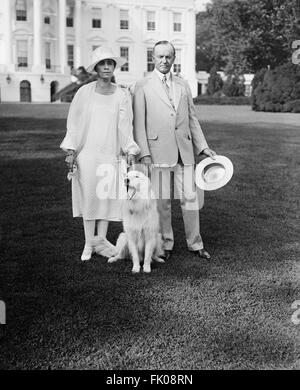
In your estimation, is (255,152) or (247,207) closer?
(247,207)

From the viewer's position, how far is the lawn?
3998mm

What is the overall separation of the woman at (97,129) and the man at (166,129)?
0.17 metres

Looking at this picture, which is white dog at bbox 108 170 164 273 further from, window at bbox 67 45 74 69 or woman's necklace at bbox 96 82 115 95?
window at bbox 67 45 74 69

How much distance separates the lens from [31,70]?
178ft

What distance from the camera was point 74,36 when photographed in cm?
6016

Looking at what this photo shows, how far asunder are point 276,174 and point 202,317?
7.54 metres

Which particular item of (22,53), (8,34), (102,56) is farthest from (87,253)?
(22,53)

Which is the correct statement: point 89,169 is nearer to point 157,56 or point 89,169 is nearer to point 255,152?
point 157,56

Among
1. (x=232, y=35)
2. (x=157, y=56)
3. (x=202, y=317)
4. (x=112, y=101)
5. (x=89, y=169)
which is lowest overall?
(x=202, y=317)

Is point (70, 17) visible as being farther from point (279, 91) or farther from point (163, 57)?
point (163, 57)

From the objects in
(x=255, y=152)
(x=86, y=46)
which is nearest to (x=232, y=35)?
(x=86, y=46)

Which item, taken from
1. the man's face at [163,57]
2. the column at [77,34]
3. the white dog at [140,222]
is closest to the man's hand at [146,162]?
the white dog at [140,222]

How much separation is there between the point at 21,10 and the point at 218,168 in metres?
56.1

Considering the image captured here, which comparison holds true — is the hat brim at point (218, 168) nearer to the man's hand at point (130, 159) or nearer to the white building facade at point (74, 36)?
the man's hand at point (130, 159)
